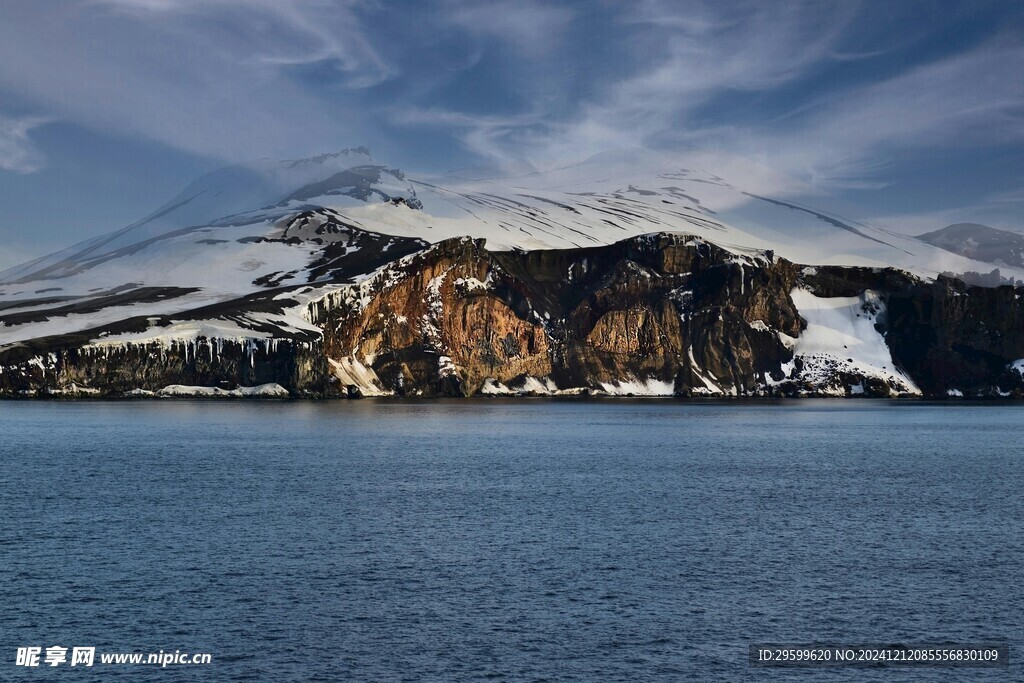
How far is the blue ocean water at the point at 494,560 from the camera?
31484 millimetres

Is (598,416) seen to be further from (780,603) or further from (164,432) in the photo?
(780,603)

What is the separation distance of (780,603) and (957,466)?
56.2m

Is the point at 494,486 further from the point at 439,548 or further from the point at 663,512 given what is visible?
the point at 439,548

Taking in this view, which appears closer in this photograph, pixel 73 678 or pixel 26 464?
pixel 73 678

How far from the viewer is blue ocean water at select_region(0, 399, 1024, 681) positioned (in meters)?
31.5

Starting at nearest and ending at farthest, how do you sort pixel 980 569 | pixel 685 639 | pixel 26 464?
pixel 685 639 → pixel 980 569 → pixel 26 464

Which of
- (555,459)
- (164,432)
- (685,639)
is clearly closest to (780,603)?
(685,639)

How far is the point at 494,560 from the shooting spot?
143ft

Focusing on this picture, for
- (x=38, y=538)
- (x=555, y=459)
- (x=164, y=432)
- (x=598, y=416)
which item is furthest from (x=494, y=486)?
(x=598, y=416)

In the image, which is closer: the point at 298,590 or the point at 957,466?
the point at 298,590

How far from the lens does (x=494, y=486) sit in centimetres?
6838

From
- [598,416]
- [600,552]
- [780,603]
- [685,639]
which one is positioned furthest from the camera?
[598,416]

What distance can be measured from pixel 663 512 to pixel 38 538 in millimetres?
31066

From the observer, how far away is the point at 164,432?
113125mm
